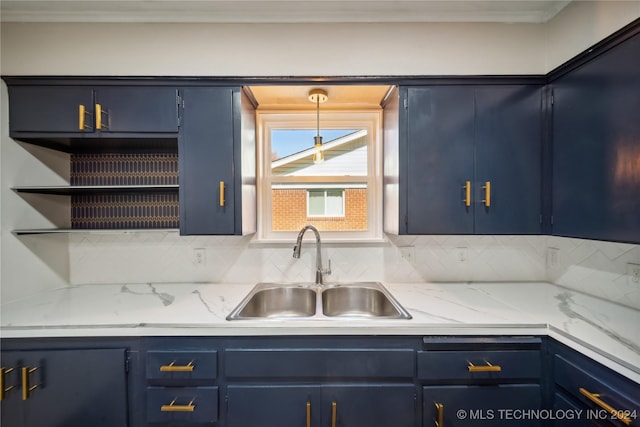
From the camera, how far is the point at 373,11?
1.52 m

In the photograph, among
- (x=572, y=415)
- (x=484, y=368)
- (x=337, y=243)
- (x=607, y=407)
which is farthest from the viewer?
(x=337, y=243)

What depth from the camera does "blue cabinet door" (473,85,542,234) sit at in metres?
1.52

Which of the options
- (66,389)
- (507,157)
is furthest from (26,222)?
(507,157)

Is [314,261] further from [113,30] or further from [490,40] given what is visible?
[113,30]

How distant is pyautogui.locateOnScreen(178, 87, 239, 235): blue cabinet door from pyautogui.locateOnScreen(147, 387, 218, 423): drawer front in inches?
30.5

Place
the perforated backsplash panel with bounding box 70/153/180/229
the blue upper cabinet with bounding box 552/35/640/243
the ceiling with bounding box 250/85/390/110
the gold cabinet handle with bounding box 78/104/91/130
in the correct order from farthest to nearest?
the perforated backsplash panel with bounding box 70/153/180/229 → the ceiling with bounding box 250/85/390/110 → the gold cabinet handle with bounding box 78/104/91/130 → the blue upper cabinet with bounding box 552/35/640/243

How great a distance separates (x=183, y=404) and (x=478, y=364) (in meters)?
1.32

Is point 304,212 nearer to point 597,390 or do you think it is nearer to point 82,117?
point 82,117

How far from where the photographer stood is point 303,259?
1872 millimetres

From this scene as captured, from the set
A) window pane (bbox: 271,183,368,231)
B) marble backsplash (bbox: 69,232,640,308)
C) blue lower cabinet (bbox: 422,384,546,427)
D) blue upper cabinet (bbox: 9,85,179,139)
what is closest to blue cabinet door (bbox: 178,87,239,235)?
blue upper cabinet (bbox: 9,85,179,139)

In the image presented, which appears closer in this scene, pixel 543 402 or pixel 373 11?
pixel 543 402

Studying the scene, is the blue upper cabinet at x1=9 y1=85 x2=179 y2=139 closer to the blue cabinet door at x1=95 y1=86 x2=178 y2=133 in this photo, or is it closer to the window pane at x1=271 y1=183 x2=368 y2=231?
the blue cabinet door at x1=95 y1=86 x2=178 y2=133

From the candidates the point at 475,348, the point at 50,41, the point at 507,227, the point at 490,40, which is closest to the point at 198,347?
the point at 475,348

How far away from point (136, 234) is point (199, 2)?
1.47m
